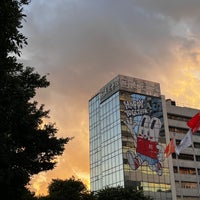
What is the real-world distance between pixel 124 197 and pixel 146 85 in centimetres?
3910

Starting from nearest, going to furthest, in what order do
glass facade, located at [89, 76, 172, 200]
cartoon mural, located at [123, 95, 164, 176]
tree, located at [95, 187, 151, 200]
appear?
tree, located at [95, 187, 151, 200] → glass facade, located at [89, 76, 172, 200] → cartoon mural, located at [123, 95, 164, 176]

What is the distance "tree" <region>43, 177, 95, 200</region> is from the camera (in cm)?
5653

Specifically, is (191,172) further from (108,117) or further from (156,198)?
(108,117)

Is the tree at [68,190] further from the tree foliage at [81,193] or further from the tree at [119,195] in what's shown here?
the tree at [119,195]

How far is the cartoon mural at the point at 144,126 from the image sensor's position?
80688 millimetres

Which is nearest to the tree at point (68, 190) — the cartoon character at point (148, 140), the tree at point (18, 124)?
the cartoon character at point (148, 140)

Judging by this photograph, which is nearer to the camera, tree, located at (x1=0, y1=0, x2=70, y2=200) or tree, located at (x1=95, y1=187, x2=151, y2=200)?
tree, located at (x1=0, y1=0, x2=70, y2=200)

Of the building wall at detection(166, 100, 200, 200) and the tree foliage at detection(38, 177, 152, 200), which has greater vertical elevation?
the building wall at detection(166, 100, 200, 200)

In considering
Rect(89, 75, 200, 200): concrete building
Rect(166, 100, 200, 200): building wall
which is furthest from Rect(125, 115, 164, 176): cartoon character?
Rect(166, 100, 200, 200): building wall

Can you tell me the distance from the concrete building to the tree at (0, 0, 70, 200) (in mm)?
56489

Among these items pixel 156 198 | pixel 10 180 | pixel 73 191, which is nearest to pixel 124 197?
pixel 73 191

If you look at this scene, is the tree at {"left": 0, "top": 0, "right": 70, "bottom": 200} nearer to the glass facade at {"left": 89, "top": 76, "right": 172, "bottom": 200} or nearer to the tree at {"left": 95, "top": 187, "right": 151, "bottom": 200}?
the tree at {"left": 95, "top": 187, "right": 151, "bottom": 200}

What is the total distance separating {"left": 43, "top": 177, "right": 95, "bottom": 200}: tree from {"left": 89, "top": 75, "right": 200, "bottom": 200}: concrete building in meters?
19.5

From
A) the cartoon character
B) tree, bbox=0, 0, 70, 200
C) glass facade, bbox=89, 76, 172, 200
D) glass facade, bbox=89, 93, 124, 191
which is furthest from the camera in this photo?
glass facade, bbox=89, 93, 124, 191
